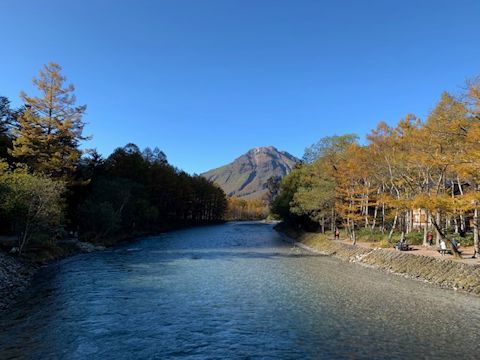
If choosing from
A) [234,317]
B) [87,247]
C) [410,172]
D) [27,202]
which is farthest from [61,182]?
[410,172]

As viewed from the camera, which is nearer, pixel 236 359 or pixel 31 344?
pixel 236 359

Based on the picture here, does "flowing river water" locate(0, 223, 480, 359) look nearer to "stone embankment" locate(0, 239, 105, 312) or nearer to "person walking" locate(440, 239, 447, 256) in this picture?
"stone embankment" locate(0, 239, 105, 312)

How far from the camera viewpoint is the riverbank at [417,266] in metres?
23.1

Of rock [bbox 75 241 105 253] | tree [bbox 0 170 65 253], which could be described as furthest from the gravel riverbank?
rock [bbox 75 241 105 253]

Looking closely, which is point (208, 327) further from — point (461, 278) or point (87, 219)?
point (87, 219)

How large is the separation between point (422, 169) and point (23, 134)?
127ft

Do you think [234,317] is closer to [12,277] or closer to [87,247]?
[12,277]

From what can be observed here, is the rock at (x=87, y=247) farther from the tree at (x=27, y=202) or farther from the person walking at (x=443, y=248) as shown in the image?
the person walking at (x=443, y=248)

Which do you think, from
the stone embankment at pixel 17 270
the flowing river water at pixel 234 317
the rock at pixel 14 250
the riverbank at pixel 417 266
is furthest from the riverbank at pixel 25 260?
the riverbank at pixel 417 266

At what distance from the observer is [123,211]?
206 ft

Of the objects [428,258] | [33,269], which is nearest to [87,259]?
[33,269]

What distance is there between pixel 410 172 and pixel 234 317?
2660 cm

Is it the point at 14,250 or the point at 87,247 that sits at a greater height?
the point at 14,250

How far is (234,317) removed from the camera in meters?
16.5
